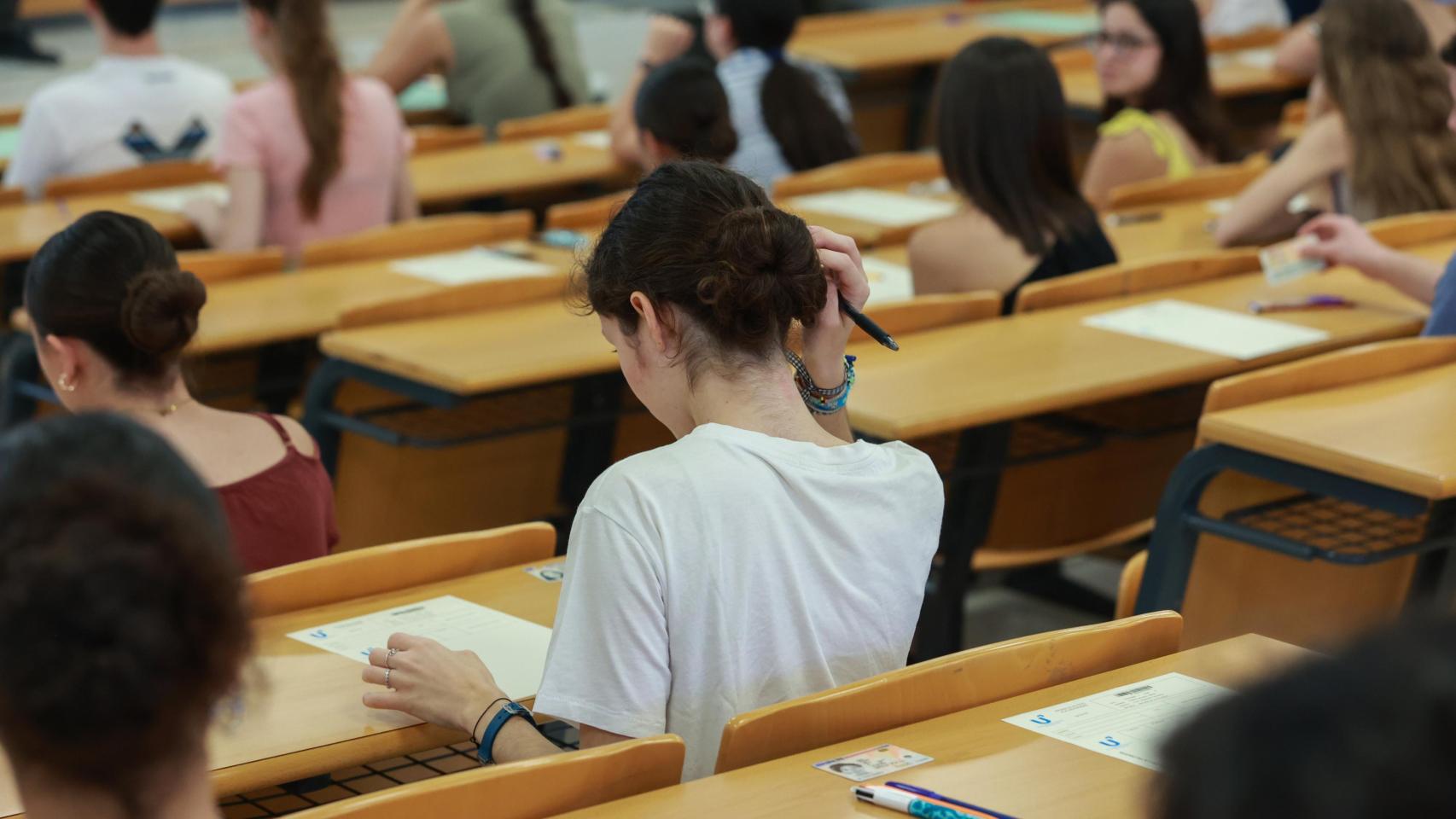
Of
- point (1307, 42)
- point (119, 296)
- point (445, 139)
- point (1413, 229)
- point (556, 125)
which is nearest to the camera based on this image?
point (119, 296)

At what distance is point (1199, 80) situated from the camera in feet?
16.8

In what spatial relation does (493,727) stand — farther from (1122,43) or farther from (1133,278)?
(1122,43)

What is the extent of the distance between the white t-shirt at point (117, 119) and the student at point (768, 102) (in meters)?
1.18

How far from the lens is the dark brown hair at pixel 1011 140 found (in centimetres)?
365

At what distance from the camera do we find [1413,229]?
4.05 meters

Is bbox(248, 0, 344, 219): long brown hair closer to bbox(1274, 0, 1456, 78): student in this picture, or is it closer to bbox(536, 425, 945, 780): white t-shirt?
bbox(536, 425, 945, 780): white t-shirt

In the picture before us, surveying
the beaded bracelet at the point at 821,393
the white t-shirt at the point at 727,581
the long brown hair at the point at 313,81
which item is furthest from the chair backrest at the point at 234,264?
the white t-shirt at the point at 727,581

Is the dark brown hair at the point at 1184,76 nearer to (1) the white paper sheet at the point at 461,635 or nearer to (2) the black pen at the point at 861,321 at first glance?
(2) the black pen at the point at 861,321

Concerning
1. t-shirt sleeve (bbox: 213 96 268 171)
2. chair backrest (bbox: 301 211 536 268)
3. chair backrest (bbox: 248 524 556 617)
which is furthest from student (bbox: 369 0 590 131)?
chair backrest (bbox: 248 524 556 617)

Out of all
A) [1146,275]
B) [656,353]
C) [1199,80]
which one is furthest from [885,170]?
[656,353]

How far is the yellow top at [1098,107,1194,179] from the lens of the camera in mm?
5062

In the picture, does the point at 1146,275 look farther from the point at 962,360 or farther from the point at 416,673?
the point at 416,673

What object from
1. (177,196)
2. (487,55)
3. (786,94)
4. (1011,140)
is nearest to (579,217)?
(786,94)

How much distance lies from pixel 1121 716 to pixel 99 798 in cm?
107
